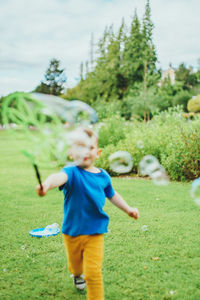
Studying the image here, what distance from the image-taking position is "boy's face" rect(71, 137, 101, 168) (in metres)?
2.37

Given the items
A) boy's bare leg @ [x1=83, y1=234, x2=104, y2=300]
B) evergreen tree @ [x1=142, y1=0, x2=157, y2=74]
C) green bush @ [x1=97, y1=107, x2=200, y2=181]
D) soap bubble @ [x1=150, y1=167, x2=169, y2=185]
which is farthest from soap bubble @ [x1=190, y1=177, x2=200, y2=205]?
evergreen tree @ [x1=142, y1=0, x2=157, y2=74]

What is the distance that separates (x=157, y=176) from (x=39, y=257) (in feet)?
5.85

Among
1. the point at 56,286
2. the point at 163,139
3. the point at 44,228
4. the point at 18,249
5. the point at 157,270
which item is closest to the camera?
the point at 56,286

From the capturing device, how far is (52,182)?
234cm

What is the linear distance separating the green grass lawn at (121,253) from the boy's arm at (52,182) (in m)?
0.31

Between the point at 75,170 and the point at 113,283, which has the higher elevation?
the point at 75,170

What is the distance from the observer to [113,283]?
322 cm

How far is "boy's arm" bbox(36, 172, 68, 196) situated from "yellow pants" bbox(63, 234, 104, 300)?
52 centimetres

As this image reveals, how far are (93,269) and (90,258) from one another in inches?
3.6

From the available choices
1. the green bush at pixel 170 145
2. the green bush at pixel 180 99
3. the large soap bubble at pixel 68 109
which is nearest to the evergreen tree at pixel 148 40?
the green bush at pixel 180 99

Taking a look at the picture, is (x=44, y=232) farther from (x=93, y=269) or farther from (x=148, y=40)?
(x=148, y=40)

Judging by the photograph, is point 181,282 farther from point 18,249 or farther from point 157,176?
point 18,249

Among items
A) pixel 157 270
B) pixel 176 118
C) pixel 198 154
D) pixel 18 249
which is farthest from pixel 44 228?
pixel 176 118

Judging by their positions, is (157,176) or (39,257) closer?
(39,257)
